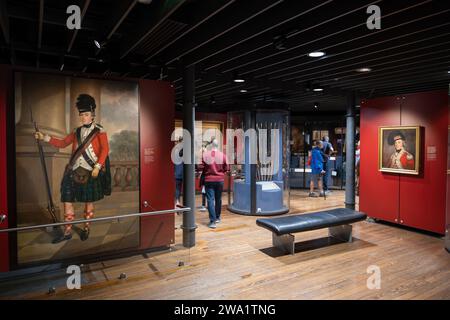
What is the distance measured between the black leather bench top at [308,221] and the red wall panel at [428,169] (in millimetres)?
1449

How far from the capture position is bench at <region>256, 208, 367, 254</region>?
4.75m

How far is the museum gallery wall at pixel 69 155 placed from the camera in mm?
3969

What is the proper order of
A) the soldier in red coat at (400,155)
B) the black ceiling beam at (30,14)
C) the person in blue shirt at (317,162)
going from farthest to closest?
the person in blue shirt at (317,162)
the soldier in red coat at (400,155)
the black ceiling beam at (30,14)

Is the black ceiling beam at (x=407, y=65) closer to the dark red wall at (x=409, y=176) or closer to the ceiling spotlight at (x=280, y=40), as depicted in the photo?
the dark red wall at (x=409, y=176)

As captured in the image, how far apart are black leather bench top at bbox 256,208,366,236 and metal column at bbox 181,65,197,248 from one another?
1.08 metres

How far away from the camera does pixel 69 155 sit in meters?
4.29

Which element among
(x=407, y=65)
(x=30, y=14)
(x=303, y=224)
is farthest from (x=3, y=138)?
(x=407, y=65)

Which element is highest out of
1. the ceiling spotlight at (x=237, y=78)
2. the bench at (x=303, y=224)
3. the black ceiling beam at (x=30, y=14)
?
the black ceiling beam at (x=30, y=14)

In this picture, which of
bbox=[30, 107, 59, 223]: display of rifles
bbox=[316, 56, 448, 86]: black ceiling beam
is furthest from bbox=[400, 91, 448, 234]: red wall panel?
bbox=[30, 107, 59, 223]: display of rifles

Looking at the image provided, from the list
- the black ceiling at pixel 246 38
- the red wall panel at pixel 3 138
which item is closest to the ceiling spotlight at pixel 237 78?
the black ceiling at pixel 246 38

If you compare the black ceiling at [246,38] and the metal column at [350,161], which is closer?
the black ceiling at [246,38]

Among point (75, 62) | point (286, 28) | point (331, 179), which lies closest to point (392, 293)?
point (286, 28)

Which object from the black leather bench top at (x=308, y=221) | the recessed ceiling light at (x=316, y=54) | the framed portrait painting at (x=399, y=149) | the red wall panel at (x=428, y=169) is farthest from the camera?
the framed portrait painting at (x=399, y=149)
